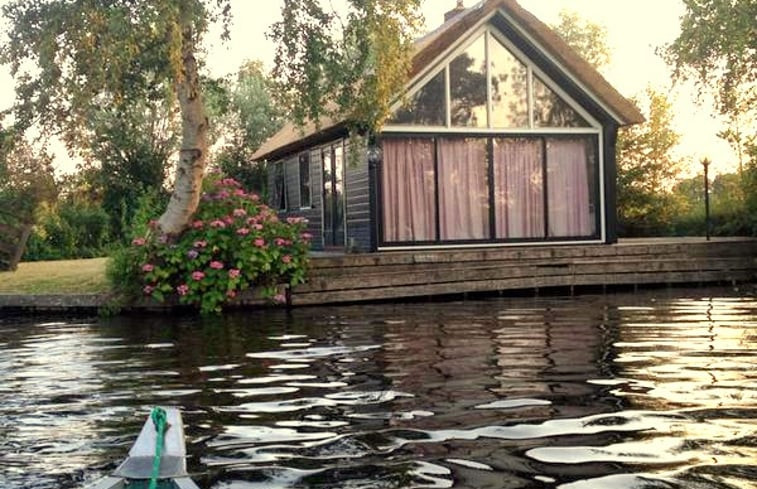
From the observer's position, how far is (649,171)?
28781 millimetres

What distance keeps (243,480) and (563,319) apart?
805cm

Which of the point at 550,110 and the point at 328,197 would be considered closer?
the point at 550,110

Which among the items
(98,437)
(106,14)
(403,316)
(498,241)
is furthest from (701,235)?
(98,437)

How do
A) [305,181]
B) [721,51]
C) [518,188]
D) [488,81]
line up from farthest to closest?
[305,181] < [721,51] < [518,188] < [488,81]

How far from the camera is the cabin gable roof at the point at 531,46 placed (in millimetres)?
17566

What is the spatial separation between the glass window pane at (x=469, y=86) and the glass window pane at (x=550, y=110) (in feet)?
4.25

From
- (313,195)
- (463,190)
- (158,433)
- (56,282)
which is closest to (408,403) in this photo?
(158,433)

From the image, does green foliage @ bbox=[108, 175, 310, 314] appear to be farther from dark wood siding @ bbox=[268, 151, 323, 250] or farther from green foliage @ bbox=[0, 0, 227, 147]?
dark wood siding @ bbox=[268, 151, 323, 250]

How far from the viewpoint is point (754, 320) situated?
10469 mm

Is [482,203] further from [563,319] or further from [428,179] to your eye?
[563,319]

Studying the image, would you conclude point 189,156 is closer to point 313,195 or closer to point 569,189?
point 313,195

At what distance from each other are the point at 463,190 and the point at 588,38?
32.0 m

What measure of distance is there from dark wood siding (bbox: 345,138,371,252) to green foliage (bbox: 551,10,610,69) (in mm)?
31129

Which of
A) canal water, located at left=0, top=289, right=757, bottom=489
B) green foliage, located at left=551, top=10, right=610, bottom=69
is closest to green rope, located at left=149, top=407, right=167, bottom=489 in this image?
canal water, located at left=0, top=289, right=757, bottom=489
